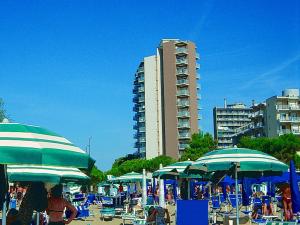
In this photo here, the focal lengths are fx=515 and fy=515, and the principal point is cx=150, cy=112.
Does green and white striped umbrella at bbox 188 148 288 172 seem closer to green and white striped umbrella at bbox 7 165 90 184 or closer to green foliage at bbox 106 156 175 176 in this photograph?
green and white striped umbrella at bbox 7 165 90 184

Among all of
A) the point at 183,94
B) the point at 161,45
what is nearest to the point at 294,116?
the point at 183,94

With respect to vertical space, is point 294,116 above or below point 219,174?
above

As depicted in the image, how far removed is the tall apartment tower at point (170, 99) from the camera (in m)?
98.6

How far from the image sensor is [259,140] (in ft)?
233

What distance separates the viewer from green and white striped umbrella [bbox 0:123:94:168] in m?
6.16

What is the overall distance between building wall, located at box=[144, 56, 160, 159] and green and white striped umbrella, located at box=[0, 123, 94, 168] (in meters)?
94.2

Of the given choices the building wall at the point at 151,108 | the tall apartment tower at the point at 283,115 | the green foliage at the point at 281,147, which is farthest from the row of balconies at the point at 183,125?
the green foliage at the point at 281,147

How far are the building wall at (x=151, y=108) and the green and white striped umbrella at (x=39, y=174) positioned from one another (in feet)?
290

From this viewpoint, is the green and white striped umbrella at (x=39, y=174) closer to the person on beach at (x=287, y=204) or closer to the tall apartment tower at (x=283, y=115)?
the person on beach at (x=287, y=204)

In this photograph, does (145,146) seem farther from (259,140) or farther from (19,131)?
(19,131)

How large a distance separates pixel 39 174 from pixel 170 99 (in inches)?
3520

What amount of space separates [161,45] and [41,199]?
9701 centimetres

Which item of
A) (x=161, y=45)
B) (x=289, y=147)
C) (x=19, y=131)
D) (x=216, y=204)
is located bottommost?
(x=216, y=204)

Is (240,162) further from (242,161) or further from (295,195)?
(295,195)
